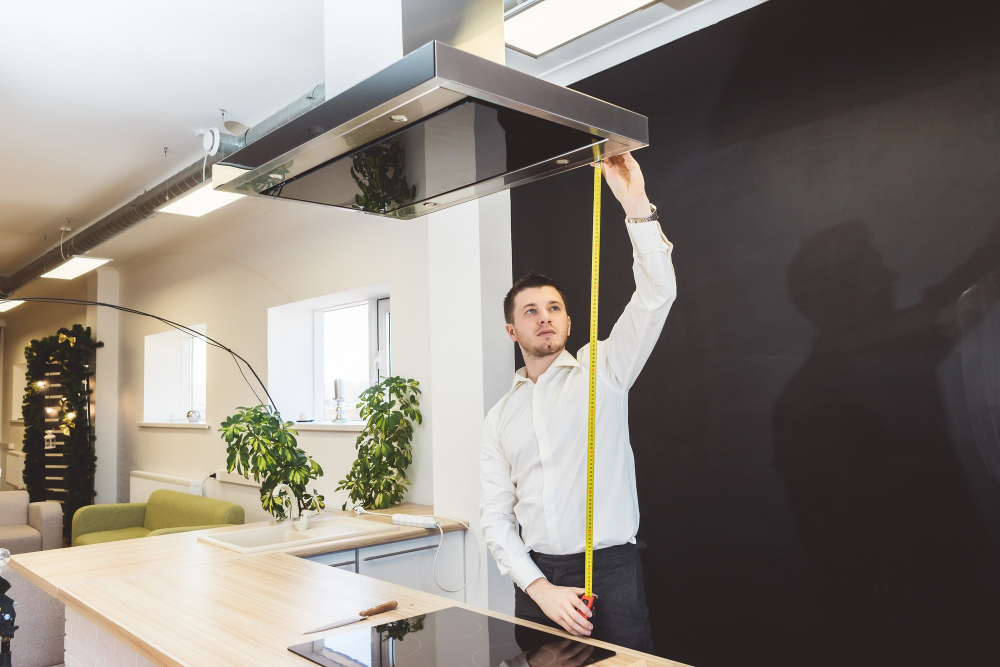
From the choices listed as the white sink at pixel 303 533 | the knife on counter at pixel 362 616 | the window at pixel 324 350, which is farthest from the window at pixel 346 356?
the knife on counter at pixel 362 616

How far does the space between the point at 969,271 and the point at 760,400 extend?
0.74 m

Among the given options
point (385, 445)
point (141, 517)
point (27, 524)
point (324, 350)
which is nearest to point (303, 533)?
point (385, 445)

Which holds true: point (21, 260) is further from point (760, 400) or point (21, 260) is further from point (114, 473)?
point (760, 400)

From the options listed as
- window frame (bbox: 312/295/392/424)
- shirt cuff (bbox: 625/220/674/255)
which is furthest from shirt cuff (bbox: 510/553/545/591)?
window frame (bbox: 312/295/392/424)

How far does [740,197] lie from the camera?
257 cm

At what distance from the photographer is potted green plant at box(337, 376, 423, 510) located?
12.6 feet

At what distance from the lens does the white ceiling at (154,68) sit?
287 centimetres

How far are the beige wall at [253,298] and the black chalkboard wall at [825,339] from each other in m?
1.53

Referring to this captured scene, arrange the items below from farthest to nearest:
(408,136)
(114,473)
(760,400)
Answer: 1. (114,473)
2. (760,400)
3. (408,136)

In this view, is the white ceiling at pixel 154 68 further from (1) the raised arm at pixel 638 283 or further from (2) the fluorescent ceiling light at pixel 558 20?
(1) the raised arm at pixel 638 283

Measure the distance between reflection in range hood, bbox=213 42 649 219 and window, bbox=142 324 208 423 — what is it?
593cm

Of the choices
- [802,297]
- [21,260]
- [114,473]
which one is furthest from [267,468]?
[21,260]

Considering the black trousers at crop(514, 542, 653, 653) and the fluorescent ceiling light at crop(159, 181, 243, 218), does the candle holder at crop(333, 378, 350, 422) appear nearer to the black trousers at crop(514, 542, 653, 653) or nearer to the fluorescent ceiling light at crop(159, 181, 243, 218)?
the fluorescent ceiling light at crop(159, 181, 243, 218)

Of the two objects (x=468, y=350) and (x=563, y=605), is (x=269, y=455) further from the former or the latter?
(x=563, y=605)
